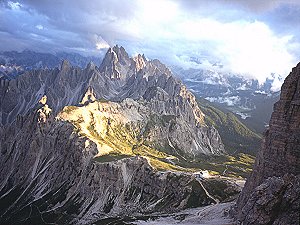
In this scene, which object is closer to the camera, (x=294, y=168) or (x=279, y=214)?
(x=279, y=214)

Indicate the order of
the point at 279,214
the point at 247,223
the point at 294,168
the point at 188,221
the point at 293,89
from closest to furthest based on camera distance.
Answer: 1. the point at 279,214
2. the point at 247,223
3. the point at 294,168
4. the point at 293,89
5. the point at 188,221

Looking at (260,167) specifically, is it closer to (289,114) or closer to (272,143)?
(272,143)

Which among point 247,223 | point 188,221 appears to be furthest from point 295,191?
point 188,221

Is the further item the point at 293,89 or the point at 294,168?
the point at 293,89

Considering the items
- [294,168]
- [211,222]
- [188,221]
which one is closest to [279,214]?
[294,168]

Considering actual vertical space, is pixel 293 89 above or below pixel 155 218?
above

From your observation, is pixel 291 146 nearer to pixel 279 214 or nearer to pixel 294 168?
pixel 294 168

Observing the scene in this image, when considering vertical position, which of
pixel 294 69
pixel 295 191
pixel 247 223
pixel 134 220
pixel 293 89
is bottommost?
pixel 134 220

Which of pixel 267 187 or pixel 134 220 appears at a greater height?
pixel 267 187

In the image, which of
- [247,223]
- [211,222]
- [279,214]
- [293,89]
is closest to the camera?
[279,214]
